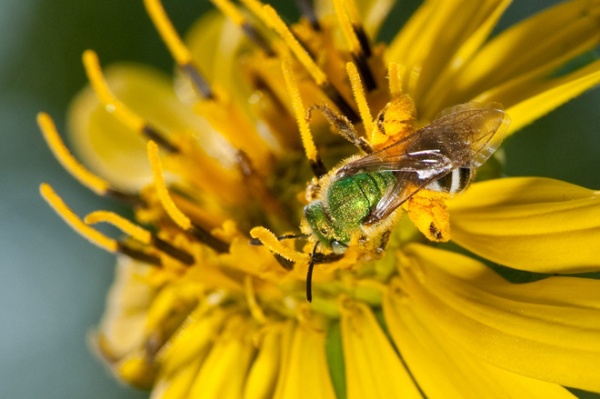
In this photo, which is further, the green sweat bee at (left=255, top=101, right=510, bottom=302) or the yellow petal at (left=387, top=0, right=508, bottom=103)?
the yellow petal at (left=387, top=0, right=508, bottom=103)

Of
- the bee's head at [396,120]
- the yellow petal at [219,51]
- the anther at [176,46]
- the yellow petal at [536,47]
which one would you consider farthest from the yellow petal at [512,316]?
the yellow petal at [219,51]

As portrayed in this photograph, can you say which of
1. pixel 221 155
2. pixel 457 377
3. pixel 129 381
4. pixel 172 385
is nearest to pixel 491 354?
pixel 457 377

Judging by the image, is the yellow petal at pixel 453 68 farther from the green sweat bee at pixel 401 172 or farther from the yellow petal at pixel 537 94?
the green sweat bee at pixel 401 172

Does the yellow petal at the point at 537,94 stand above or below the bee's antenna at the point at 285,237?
above

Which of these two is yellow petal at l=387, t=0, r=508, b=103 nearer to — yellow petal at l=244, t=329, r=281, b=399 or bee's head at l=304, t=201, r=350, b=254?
bee's head at l=304, t=201, r=350, b=254

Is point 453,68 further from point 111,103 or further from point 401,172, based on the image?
point 111,103

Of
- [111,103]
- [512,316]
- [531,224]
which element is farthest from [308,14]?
[512,316]

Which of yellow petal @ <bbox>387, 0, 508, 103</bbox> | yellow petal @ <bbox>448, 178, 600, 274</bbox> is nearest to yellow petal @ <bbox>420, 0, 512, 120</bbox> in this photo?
yellow petal @ <bbox>387, 0, 508, 103</bbox>
